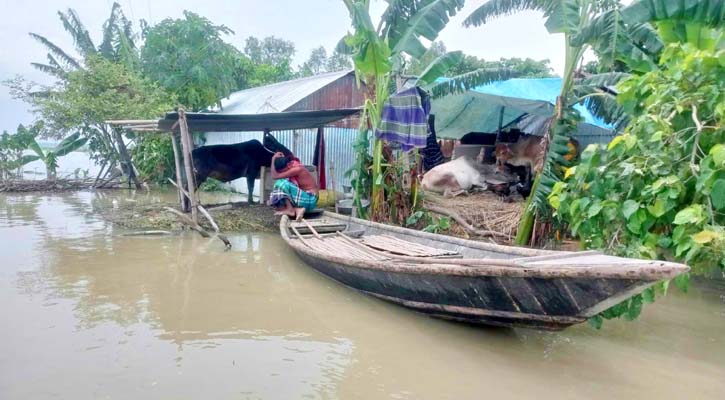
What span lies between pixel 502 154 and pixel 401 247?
4.74 metres

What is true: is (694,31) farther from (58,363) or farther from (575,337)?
(58,363)

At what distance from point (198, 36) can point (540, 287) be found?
48.2 feet

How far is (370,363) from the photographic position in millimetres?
3621

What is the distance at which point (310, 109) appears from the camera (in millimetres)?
13219

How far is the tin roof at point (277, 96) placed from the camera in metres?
13.2

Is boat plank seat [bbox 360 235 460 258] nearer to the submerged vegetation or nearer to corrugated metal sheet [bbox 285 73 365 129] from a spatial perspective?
the submerged vegetation

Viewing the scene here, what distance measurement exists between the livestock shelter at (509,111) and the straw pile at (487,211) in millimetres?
1535

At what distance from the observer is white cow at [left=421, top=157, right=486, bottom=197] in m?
8.66

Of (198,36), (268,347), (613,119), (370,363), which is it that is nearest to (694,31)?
(613,119)

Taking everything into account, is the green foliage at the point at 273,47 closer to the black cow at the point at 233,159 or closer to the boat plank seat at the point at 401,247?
the black cow at the point at 233,159

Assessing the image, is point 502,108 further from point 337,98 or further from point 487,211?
point 337,98

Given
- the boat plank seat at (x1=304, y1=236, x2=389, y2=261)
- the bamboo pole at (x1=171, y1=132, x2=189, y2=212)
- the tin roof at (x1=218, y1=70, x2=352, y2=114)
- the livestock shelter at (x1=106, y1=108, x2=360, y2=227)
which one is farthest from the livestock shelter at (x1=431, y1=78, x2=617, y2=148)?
the bamboo pole at (x1=171, y1=132, x2=189, y2=212)

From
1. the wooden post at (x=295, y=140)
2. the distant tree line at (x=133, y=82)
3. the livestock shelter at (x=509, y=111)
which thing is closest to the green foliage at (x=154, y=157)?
the distant tree line at (x=133, y=82)

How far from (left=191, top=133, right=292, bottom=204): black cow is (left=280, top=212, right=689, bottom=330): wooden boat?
4.27 m
